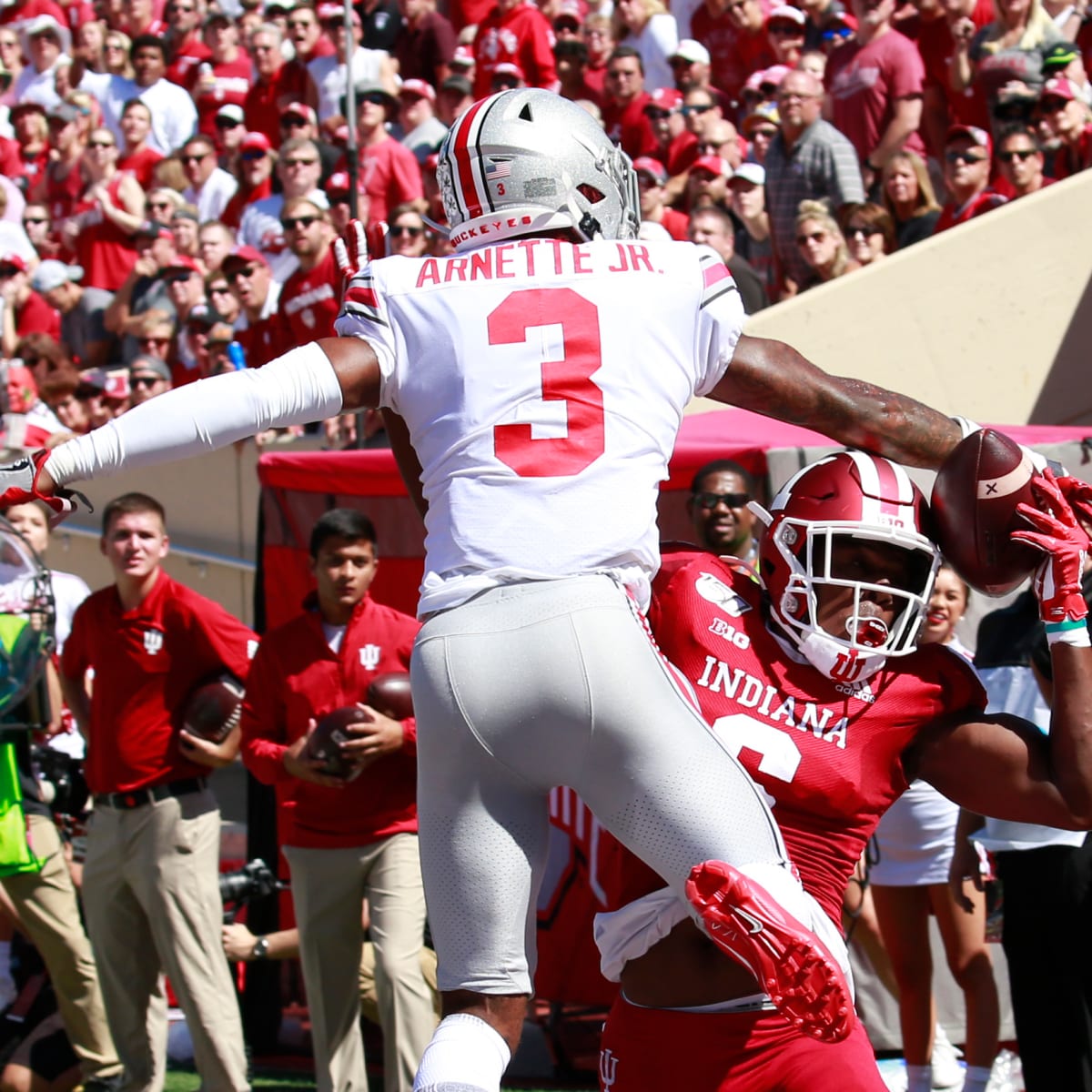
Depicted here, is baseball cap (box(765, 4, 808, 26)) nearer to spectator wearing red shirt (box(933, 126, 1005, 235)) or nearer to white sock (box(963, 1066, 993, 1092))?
spectator wearing red shirt (box(933, 126, 1005, 235))

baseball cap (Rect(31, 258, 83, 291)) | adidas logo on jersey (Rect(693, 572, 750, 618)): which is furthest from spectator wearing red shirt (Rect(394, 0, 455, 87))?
adidas logo on jersey (Rect(693, 572, 750, 618))

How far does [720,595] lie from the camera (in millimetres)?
3000

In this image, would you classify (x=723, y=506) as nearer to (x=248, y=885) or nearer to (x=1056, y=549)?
(x=248, y=885)

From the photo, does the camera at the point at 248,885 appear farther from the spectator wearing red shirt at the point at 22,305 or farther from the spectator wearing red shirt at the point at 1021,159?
the spectator wearing red shirt at the point at 22,305

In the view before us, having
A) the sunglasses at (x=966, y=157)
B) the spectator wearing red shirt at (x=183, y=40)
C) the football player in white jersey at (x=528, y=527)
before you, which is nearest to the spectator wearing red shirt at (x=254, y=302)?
the sunglasses at (x=966, y=157)

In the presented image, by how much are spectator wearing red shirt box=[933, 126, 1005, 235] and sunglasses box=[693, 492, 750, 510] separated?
3032mm

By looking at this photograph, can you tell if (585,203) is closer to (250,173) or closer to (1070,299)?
(1070,299)

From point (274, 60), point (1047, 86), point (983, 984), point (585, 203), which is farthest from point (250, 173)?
point (585, 203)

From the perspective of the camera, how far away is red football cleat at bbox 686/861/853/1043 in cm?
246

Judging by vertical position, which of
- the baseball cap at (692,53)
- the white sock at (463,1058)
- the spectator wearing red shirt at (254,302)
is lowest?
the white sock at (463,1058)

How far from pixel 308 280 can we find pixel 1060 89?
3.68 m

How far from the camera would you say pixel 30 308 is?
36.3ft

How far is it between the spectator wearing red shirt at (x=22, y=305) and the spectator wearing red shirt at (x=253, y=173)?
4.10 feet

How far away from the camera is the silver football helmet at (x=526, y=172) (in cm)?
285
